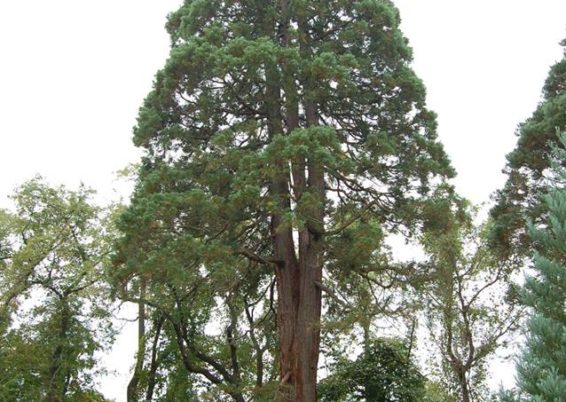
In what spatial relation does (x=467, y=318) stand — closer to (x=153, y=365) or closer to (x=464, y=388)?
(x=464, y=388)

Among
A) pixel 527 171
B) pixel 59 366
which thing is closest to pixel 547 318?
pixel 527 171

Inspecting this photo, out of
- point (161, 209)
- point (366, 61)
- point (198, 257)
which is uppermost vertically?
point (366, 61)

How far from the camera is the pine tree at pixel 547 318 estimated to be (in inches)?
169

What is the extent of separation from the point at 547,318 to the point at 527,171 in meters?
5.50

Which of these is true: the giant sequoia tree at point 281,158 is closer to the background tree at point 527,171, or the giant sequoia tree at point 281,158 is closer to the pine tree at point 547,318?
the background tree at point 527,171

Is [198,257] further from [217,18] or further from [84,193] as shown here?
[84,193]

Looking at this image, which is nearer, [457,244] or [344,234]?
[344,234]

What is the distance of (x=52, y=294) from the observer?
15586 mm

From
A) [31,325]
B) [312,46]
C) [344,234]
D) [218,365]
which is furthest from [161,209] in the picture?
[31,325]

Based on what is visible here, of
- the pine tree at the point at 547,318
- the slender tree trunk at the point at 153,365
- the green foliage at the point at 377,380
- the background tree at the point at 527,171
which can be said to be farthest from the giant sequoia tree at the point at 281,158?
the slender tree trunk at the point at 153,365

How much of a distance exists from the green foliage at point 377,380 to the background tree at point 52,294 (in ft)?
21.9

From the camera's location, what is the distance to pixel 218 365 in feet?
49.5

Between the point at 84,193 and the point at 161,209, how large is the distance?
8805 millimetres

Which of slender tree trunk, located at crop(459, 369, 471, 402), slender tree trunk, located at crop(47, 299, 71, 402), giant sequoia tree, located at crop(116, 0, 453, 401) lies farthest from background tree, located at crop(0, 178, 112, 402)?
slender tree trunk, located at crop(459, 369, 471, 402)
